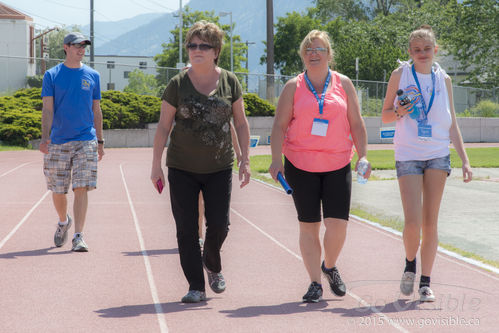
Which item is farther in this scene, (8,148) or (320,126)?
(8,148)

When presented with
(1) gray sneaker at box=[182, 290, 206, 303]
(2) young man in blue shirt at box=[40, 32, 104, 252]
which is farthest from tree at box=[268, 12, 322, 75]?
(1) gray sneaker at box=[182, 290, 206, 303]

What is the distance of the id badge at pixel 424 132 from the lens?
17.9 feet

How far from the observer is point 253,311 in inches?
203

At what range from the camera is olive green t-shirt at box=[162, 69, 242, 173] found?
5320 mm

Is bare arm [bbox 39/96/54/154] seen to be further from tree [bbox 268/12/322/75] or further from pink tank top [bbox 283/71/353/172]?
tree [bbox 268/12/322/75]

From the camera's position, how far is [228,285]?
19.7ft

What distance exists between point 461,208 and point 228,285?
246 inches

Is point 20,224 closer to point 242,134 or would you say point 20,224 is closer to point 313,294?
point 242,134

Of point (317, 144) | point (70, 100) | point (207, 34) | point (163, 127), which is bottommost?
point (317, 144)

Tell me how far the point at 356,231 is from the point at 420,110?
3.64 m

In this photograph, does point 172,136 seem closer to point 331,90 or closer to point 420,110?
point 331,90

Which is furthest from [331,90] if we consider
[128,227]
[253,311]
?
[128,227]

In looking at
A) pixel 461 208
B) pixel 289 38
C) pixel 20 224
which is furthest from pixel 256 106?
pixel 289 38

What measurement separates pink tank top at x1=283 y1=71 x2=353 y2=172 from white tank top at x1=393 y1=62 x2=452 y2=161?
0.42 m
